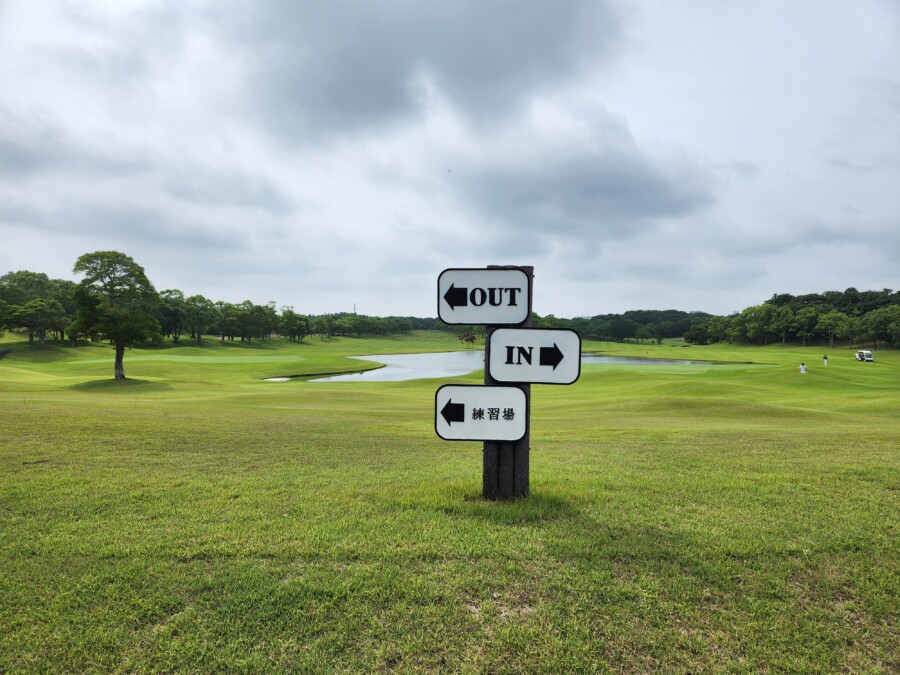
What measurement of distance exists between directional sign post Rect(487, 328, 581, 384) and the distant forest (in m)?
66.0

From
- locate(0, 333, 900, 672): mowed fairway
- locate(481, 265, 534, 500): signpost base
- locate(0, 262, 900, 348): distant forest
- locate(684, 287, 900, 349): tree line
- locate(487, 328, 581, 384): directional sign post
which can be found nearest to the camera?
locate(0, 333, 900, 672): mowed fairway

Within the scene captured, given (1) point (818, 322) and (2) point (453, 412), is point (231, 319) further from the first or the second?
(1) point (818, 322)

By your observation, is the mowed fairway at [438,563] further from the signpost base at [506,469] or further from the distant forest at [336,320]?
the distant forest at [336,320]

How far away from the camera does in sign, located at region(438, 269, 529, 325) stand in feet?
16.4

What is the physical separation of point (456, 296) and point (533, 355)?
3.54ft

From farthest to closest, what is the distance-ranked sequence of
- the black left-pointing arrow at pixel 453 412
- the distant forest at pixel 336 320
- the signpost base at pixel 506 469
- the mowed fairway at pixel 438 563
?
1. the distant forest at pixel 336 320
2. the signpost base at pixel 506 469
3. the black left-pointing arrow at pixel 453 412
4. the mowed fairway at pixel 438 563

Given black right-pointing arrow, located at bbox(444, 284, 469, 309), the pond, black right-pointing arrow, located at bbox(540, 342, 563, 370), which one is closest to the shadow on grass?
the pond

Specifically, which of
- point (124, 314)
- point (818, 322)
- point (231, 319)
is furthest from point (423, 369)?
point (818, 322)

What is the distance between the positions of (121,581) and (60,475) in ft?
12.0

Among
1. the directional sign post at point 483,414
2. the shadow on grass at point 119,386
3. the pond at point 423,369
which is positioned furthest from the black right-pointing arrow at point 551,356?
the pond at point 423,369

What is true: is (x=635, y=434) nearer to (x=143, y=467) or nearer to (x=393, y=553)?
(x=393, y=553)

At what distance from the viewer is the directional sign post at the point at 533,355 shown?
487 centimetres

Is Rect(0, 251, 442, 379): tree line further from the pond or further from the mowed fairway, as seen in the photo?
the mowed fairway

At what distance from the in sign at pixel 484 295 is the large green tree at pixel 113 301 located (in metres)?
33.3
